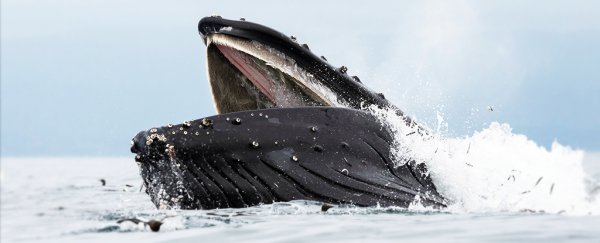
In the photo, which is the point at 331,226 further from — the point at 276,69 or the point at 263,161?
the point at 276,69

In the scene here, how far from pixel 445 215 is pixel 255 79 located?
2.01m

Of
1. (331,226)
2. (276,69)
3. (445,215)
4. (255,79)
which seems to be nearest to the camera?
(331,226)

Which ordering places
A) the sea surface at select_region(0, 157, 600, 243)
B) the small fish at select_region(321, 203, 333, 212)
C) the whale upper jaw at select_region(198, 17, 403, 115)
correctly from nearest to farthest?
the sea surface at select_region(0, 157, 600, 243), the small fish at select_region(321, 203, 333, 212), the whale upper jaw at select_region(198, 17, 403, 115)

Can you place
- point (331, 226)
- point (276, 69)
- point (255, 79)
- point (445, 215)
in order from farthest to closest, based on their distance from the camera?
point (255, 79), point (276, 69), point (445, 215), point (331, 226)

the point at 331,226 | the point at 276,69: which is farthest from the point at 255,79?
the point at 331,226

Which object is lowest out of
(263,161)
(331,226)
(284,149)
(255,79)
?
(331,226)

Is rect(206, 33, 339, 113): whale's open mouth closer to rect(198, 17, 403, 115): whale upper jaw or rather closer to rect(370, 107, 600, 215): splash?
rect(198, 17, 403, 115): whale upper jaw

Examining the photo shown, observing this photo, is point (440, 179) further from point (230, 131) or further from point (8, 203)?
point (8, 203)

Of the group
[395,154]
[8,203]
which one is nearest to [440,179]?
[395,154]

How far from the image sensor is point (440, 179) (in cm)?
789

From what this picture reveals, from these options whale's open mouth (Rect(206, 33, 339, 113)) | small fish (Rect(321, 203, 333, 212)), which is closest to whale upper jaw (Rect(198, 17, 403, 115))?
whale's open mouth (Rect(206, 33, 339, 113))

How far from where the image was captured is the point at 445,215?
23.8 feet

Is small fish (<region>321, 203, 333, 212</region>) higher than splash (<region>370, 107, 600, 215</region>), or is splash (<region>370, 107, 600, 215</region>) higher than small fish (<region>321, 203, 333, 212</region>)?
splash (<region>370, 107, 600, 215</region>)

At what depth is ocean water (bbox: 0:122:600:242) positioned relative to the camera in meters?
6.39
